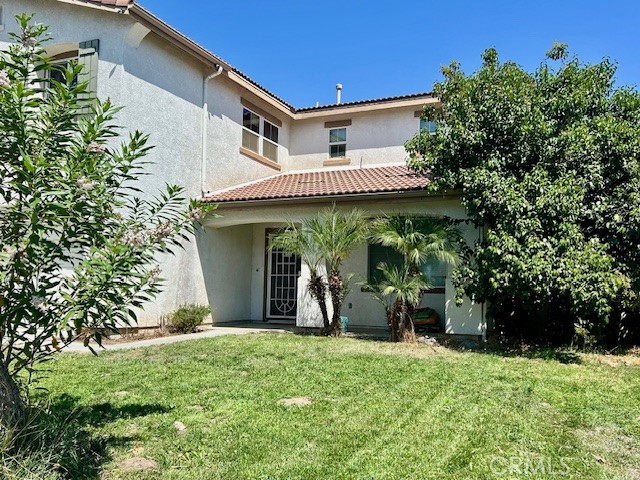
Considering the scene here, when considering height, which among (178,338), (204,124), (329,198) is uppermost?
(204,124)

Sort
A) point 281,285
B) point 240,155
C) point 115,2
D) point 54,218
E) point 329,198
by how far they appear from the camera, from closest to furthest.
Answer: point 54,218
point 115,2
point 329,198
point 240,155
point 281,285

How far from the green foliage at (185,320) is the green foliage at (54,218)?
9082mm

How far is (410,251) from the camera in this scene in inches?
424

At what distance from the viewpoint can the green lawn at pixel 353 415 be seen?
13.5 ft

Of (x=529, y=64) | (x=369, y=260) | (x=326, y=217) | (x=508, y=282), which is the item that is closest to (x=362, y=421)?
(x=508, y=282)

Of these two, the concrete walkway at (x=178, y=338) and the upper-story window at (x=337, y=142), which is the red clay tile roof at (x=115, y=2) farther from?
the upper-story window at (x=337, y=142)

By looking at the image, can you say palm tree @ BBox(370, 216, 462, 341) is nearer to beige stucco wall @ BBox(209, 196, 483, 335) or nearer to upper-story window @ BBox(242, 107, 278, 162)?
beige stucco wall @ BBox(209, 196, 483, 335)

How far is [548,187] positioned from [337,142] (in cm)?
932

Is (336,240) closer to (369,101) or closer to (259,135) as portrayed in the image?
(259,135)

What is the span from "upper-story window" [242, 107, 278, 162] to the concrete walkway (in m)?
6.01

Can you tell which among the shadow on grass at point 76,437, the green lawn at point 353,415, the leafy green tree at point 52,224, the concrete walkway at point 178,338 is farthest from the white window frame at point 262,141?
the leafy green tree at point 52,224

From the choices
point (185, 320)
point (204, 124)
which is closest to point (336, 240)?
point (185, 320)

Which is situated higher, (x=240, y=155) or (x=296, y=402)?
(x=240, y=155)

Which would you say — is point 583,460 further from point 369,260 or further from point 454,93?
point 369,260
